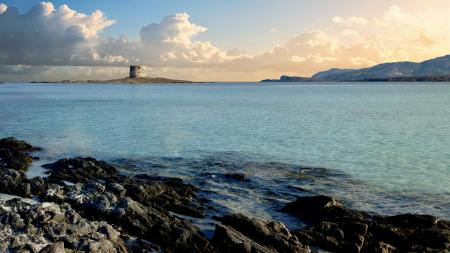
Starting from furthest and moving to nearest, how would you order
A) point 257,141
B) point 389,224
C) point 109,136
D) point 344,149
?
point 109,136, point 257,141, point 344,149, point 389,224

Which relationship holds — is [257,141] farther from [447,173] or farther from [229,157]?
[447,173]

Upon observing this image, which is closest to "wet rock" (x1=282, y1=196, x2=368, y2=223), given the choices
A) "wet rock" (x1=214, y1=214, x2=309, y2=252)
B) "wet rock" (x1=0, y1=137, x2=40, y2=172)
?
"wet rock" (x1=214, y1=214, x2=309, y2=252)

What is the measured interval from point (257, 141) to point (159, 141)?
10.8m

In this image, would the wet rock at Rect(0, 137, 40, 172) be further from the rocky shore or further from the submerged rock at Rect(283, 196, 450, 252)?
the submerged rock at Rect(283, 196, 450, 252)

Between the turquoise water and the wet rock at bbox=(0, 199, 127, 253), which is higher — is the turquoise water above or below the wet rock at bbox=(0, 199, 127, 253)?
below

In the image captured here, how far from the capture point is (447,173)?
3134 centimetres

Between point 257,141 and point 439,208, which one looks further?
point 257,141

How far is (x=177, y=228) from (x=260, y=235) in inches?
131

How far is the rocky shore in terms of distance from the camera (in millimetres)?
15812

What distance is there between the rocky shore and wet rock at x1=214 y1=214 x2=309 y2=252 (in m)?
0.04

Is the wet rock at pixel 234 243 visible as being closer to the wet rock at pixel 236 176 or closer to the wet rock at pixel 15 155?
the wet rock at pixel 236 176

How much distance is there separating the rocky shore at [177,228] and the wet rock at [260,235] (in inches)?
1.4

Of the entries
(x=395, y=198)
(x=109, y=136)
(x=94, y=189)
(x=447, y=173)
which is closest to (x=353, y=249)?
(x=395, y=198)

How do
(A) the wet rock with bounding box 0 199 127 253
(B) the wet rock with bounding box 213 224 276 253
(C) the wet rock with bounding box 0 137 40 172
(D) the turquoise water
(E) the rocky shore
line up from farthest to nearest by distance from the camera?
(C) the wet rock with bounding box 0 137 40 172 → (D) the turquoise water → (E) the rocky shore → (B) the wet rock with bounding box 213 224 276 253 → (A) the wet rock with bounding box 0 199 127 253
